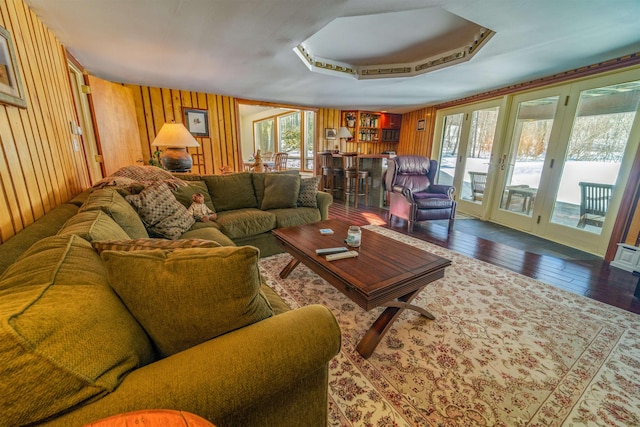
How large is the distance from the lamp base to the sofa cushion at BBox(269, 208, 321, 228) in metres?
1.38

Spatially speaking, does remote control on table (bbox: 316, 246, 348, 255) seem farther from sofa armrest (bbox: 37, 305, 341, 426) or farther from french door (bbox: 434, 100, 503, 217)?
french door (bbox: 434, 100, 503, 217)

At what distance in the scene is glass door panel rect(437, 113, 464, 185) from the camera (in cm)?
523

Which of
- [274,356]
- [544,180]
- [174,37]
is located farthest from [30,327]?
[544,180]

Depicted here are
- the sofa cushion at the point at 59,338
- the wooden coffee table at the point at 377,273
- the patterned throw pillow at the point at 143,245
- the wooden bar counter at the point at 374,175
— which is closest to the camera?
the sofa cushion at the point at 59,338

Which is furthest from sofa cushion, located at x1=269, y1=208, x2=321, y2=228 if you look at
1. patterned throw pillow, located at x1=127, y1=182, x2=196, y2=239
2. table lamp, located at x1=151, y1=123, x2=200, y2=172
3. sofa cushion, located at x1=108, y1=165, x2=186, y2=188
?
table lamp, located at x1=151, y1=123, x2=200, y2=172

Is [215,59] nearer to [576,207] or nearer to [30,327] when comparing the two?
[30,327]

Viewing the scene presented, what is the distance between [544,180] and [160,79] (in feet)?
19.7

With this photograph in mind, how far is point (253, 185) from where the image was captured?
10.1 feet

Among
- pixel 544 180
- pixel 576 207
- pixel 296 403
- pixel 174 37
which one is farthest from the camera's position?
pixel 544 180

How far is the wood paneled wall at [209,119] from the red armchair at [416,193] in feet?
11.6

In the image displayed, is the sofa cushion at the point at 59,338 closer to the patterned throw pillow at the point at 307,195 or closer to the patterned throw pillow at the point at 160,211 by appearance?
the patterned throw pillow at the point at 160,211

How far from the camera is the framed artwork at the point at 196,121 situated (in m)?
4.90

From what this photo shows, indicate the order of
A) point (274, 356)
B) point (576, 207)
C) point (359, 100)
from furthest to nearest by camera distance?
point (359, 100), point (576, 207), point (274, 356)

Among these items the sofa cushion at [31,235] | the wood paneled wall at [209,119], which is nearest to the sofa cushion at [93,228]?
the sofa cushion at [31,235]
